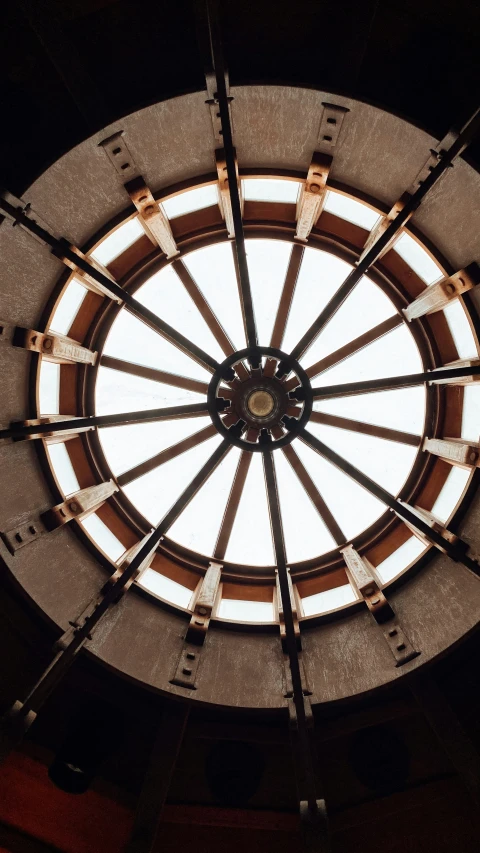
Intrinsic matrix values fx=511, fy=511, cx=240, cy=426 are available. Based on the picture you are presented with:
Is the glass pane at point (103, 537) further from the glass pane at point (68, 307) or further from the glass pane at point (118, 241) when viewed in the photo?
the glass pane at point (118, 241)

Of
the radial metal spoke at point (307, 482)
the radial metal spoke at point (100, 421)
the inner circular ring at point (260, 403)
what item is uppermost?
the radial metal spoke at point (307, 482)

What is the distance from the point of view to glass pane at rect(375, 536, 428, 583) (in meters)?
10.2

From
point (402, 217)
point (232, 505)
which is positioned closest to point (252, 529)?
point (232, 505)

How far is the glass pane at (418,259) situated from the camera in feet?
30.4

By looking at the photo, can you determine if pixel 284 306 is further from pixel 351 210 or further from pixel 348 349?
pixel 351 210

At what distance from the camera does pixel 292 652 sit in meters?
7.07

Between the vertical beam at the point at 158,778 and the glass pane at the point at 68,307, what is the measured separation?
7.19 metres

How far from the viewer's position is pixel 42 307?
918 cm

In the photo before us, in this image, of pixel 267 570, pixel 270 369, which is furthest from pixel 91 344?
pixel 267 570

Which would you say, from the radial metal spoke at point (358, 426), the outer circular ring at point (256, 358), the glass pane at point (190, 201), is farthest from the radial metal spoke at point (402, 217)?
the radial metal spoke at point (358, 426)

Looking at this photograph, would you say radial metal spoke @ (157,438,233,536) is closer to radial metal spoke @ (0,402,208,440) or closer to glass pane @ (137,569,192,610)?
radial metal spoke @ (0,402,208,440)

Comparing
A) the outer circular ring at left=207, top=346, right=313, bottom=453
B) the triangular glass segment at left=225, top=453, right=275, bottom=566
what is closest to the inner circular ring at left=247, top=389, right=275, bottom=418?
the outer circular ring at left=207, top=346, right=313, bottom=453

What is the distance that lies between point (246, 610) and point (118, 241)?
795cm

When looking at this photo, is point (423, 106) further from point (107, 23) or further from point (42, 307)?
point (42, 307)
